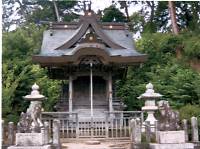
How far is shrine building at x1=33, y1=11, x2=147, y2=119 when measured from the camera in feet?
44.9

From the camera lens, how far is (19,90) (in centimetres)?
1628

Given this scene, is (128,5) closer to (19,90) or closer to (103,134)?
(19,90)

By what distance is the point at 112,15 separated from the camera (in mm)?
29766

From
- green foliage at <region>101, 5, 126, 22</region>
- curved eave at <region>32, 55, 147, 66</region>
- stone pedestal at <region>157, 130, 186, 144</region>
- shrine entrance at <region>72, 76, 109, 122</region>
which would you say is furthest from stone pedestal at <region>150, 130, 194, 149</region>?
green foliage at <region>101, 5, 126, 22</region>

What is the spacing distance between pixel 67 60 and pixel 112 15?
16.9 metres

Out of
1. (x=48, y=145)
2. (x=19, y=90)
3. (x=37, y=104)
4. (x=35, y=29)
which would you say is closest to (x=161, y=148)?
(x=48, y=145)

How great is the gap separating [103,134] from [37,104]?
3.51 metres

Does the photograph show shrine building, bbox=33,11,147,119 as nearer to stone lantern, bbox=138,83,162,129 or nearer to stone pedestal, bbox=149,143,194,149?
stone lantern, bbox=138,83,162,129

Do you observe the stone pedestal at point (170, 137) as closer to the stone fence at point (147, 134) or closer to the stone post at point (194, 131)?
the stone fence at point (147, 134)

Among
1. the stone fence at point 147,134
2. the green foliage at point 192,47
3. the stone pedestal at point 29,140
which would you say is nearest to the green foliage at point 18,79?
the stone pedestal at point 29,140

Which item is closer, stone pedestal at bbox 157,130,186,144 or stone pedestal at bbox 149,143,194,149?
stone pedestal at bbox 149,143,194,149

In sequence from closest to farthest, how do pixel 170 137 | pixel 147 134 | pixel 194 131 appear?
pixel 170 137 < pixel 147 134 < pixel 194 131

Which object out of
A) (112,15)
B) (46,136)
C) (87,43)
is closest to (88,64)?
(87,43)

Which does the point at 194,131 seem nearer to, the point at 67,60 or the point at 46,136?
the point at 46,136
